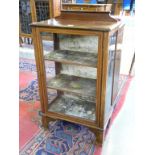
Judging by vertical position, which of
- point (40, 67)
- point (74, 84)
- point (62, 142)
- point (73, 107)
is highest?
point (40, 67)

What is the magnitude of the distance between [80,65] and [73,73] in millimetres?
→ 406

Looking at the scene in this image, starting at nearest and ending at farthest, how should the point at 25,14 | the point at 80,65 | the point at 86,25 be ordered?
the point at 86,25
the point at 80,65
the point at 25,14

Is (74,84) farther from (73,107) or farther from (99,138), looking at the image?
(99,138)

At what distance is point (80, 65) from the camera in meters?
1.46

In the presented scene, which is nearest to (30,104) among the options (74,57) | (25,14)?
(74,57)

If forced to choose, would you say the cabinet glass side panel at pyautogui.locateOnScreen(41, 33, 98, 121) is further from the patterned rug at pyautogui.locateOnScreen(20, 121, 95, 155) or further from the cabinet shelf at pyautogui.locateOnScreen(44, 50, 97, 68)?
the patterned rug at pyautogui.locateOnScreen(20, 121, 95, 155)

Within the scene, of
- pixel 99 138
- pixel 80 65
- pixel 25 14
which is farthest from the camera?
pixel 25 14

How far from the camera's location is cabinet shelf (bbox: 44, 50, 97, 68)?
1.46 meters

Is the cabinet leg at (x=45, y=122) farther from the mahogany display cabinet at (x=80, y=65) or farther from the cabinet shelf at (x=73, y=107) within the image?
the cabinet shelf at (x=73, y=107)

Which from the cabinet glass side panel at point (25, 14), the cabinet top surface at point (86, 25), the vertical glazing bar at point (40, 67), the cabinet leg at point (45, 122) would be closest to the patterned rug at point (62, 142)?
the cabinet leg at point (45, 122)

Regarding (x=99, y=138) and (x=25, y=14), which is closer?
(x=99, y=138)

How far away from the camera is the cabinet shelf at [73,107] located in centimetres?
168

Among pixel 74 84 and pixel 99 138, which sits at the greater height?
pixel 74 84
